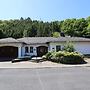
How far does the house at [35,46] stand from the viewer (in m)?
40.5

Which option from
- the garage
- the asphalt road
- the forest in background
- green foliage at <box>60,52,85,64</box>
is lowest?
the asphalt road

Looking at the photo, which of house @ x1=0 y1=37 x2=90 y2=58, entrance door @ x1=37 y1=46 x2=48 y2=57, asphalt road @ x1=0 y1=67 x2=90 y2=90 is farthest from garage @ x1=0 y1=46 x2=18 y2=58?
asphalt road @ x1=0 y1=67 x2=90 y2=90

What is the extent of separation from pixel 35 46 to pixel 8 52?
200 inches

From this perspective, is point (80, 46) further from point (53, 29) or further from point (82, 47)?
point (53, 29)

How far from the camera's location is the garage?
42844mm

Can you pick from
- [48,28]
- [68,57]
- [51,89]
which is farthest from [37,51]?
[48,28]

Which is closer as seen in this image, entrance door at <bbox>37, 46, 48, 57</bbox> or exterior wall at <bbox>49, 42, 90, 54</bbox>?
exterior wall at <bbox>49, 42, 90, 54</bbox>

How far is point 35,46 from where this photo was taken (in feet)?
144

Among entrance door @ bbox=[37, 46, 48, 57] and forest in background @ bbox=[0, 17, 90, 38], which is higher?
forest in background @ bbox=[0, 17, 90, 38]

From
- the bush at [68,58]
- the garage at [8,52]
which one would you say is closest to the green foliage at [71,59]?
the bush at [68,58]

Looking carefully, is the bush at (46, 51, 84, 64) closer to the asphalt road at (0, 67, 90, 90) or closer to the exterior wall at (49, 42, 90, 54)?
the exterior wall at (49, 42, 90, 54)

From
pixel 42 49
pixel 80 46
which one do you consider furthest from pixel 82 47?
pixel 42 49

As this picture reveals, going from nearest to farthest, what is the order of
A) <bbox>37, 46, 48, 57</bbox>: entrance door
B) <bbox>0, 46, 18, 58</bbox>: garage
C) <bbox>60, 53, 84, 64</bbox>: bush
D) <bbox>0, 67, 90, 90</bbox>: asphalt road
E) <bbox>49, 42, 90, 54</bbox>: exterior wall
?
<bbox>0, 67, 90, 90</bbox>: asphalt road < <bbox>60, 53, 84, 64</bbox>: bush < <bbox>49, 42, 90, 54</bbox>: exterior wall < <bbox>0, 46, 18, 58</bbox>: garage < <bbox>37, 46, 48, 57</bbox>: entrance door

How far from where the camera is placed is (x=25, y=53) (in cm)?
4369
